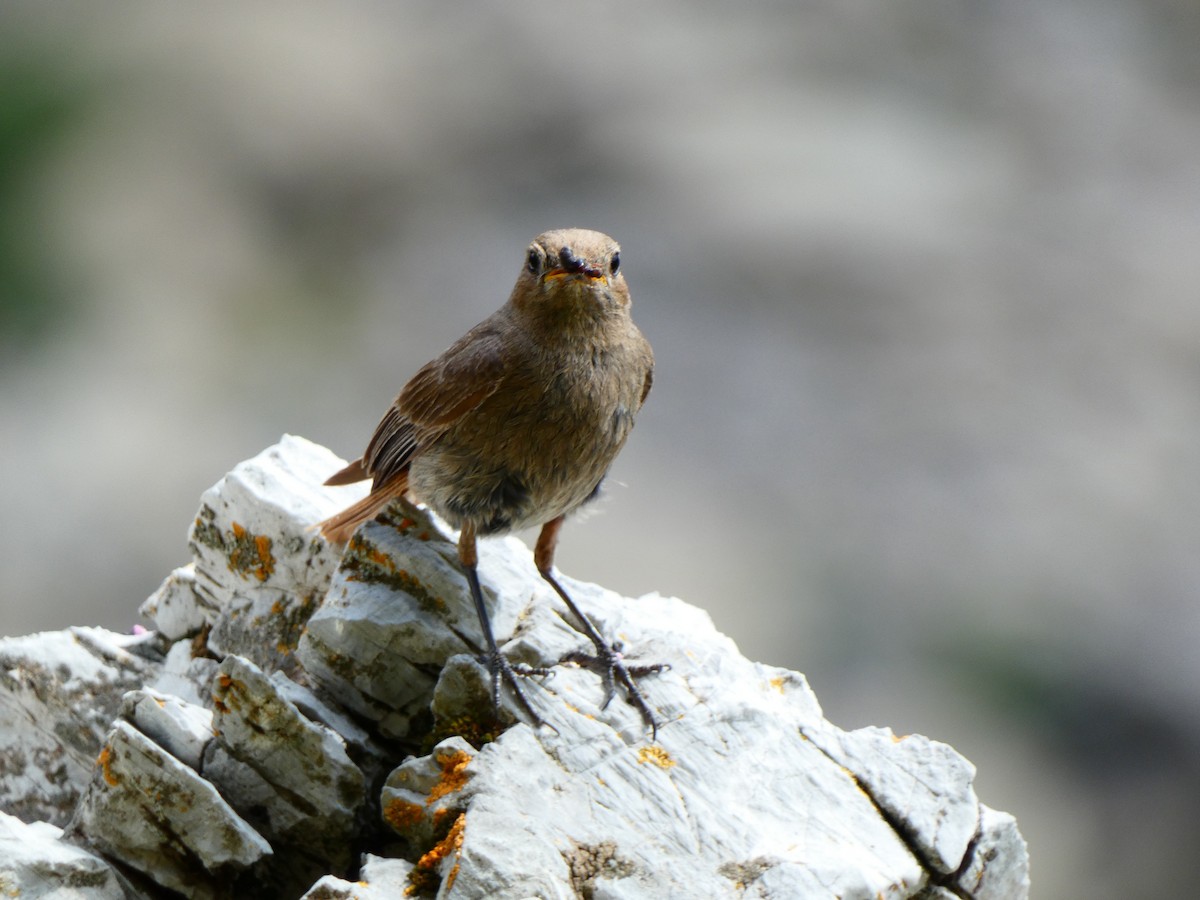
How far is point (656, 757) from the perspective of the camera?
4762mm

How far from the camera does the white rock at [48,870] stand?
3.87m

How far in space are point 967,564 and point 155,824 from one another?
10.4 meters

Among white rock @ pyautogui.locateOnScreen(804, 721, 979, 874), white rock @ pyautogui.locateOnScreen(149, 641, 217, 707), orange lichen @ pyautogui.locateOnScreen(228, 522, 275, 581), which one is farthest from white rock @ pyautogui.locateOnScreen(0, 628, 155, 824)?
white rock @ pyautogui.locateOnScreen(804, 721, 979, 874)

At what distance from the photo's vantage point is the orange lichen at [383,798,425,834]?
13.9ft

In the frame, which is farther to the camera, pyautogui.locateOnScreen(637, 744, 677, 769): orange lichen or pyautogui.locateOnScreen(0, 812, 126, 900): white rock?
pyautogui.locateOnScreen(637, 744, 677, 769): orange lichen

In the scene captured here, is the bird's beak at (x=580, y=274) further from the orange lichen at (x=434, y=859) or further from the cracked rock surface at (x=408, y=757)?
the orange lichen at (x=434, y=859)

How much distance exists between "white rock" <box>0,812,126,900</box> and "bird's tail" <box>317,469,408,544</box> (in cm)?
161

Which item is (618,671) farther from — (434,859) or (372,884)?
(372,884)

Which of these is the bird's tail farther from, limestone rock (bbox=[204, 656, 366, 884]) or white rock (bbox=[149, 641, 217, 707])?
limestone rock (bbox=[204, 656, 366, 884])

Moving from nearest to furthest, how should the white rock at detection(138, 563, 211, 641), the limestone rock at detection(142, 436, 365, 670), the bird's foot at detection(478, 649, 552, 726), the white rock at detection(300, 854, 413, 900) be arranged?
1. the white rock at detection(300, 854, 413, 900)
2. the bird's foot at detection(478, 649, 552, 726)
3. the limestone rock at detection(142, 436, 365, 670)
4. the white rock at detection(138, 563, 211, 641)

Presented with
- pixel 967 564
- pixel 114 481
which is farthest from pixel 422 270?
pixel 967 564

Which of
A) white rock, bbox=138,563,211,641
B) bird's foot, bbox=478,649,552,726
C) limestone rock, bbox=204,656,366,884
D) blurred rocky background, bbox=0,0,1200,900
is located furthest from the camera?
blurred rocky background, bbox=0,0,1200,900

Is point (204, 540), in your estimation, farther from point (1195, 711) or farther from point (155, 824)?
point (1195, 711)

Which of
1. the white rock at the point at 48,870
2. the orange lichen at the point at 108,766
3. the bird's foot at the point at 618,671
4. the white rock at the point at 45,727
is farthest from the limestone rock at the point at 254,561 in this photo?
the white rock at the point at 48,870
